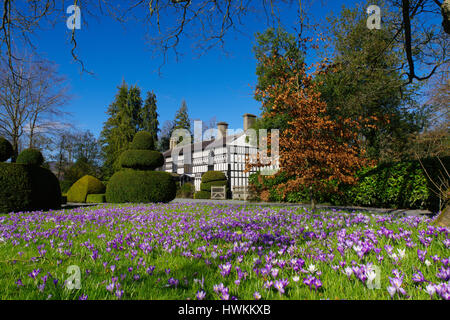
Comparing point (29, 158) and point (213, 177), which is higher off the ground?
point (29, 158)

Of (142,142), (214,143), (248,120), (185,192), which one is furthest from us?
(214,143)

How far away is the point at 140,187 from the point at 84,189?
31.3 feet

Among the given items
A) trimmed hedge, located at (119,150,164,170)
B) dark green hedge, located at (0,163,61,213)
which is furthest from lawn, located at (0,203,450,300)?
trimmed hedge, located at (119,150,164,170)

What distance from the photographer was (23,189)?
10.1 m

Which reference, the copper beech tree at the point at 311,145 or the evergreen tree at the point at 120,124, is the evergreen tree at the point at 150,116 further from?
the copper beech tree at the point at 311,145

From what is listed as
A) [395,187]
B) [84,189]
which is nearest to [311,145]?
[395,187]

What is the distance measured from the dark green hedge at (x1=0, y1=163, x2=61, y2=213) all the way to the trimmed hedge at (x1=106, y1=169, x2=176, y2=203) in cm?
313

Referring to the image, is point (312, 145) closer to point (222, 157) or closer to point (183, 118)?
point (222, 157)

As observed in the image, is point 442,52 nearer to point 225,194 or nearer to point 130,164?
point 130,164

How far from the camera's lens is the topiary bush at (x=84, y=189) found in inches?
794

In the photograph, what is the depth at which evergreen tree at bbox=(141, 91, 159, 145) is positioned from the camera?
43416 mm
